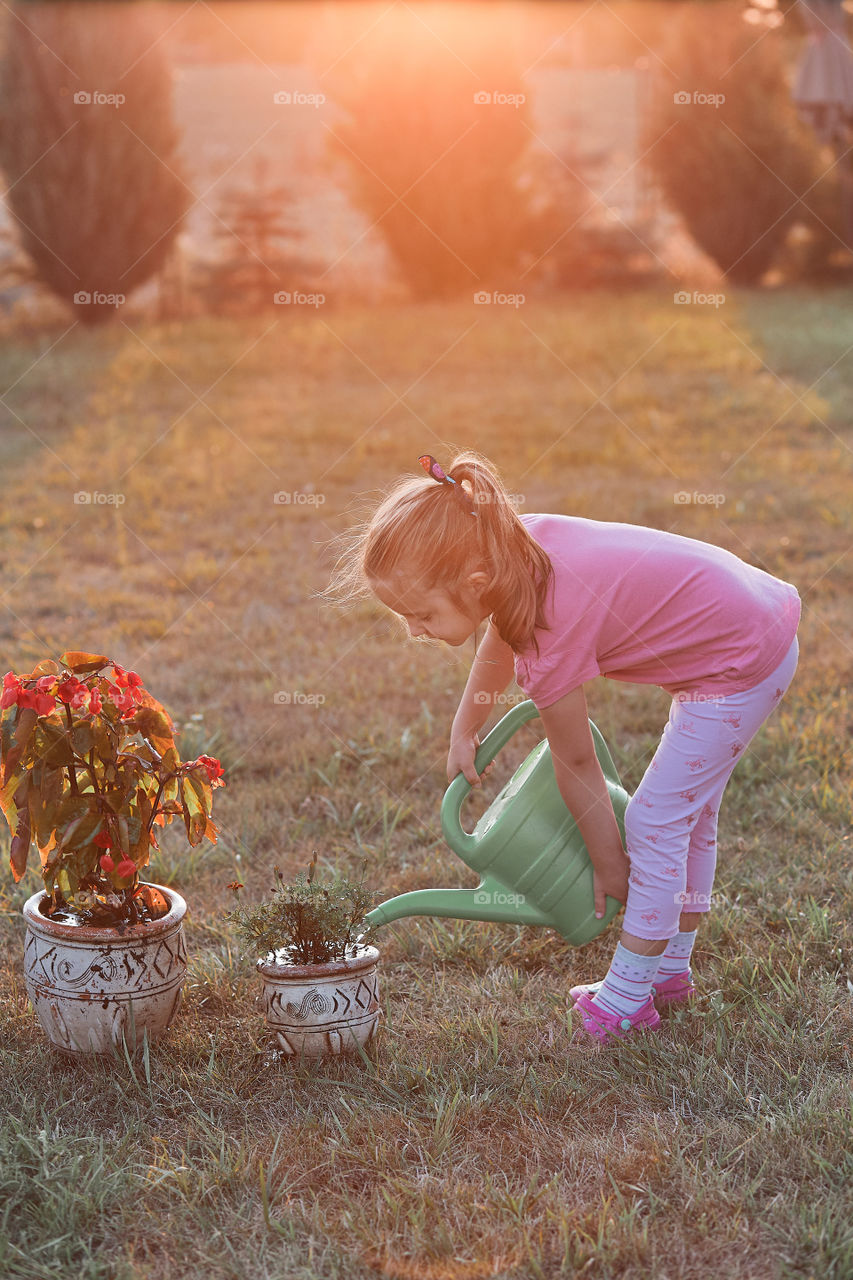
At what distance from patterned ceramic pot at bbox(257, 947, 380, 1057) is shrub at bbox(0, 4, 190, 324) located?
7.42m

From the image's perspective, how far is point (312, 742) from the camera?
10.3ft

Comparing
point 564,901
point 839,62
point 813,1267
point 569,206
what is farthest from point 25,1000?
point 569,206

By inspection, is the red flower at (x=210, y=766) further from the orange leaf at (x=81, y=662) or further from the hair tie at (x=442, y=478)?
the hair tie at (x=442, y=478)

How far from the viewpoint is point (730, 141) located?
10375 mm

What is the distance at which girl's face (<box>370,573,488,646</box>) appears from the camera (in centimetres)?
185

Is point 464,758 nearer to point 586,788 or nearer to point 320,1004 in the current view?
point 586,788

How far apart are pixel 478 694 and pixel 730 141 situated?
31.7 feet

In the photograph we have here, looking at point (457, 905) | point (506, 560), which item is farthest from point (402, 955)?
point (506, 560)

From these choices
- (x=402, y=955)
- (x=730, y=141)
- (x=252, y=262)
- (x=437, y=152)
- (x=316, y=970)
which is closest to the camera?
(x=316, y=970)

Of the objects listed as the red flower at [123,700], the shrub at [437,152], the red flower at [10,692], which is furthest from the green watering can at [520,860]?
the shrub at [437,152]

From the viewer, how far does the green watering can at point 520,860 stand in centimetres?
198

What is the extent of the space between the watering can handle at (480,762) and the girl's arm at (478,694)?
2 cm

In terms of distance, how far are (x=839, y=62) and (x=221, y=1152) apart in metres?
8.43

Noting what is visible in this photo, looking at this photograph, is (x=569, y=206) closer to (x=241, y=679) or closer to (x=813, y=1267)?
(x=241, y=679)
